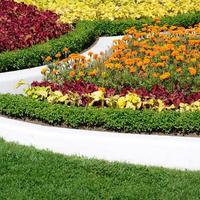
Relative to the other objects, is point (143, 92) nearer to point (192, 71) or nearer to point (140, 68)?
point (192, 71)

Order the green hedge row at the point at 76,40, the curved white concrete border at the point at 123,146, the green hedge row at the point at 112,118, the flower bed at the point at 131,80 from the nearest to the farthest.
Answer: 1. the curved white concrete border at the point at 123,146
2. the green hedge row at the point at 112,118
3. the flower bed at the point at 131,80
4. the green hedge row at the point at 76,40

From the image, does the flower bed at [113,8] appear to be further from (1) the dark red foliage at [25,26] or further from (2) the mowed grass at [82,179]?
(2) the mowed grass at [82,179]

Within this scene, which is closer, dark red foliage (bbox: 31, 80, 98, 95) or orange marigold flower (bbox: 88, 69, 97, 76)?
dark red foliage (bbox: 31, 80, 98, 95)

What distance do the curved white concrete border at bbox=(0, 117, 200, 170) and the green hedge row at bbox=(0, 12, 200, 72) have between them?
2.49 meters

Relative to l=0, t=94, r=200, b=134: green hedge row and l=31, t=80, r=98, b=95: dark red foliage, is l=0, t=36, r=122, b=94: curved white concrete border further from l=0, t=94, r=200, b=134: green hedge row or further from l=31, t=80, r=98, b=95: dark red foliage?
l=0, t=94, r=200, b=134: green hedge row

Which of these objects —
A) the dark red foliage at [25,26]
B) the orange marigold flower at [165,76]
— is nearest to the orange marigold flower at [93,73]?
the orange marigold flower at [165,76]

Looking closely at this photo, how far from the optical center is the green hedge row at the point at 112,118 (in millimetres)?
7746

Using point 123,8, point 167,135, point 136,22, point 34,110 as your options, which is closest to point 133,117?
point 167,135

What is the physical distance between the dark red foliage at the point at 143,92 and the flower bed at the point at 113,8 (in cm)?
413

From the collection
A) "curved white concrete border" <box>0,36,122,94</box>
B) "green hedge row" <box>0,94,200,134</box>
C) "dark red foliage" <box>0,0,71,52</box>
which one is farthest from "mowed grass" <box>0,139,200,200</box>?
"dark red foliage" <box>0,0,71,52</box>

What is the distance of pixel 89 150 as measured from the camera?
304 inches

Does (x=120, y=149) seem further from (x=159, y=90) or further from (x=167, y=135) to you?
(x=159, y=90)

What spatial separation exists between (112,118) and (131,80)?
1127mm

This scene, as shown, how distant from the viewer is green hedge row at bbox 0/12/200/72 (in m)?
10.3
